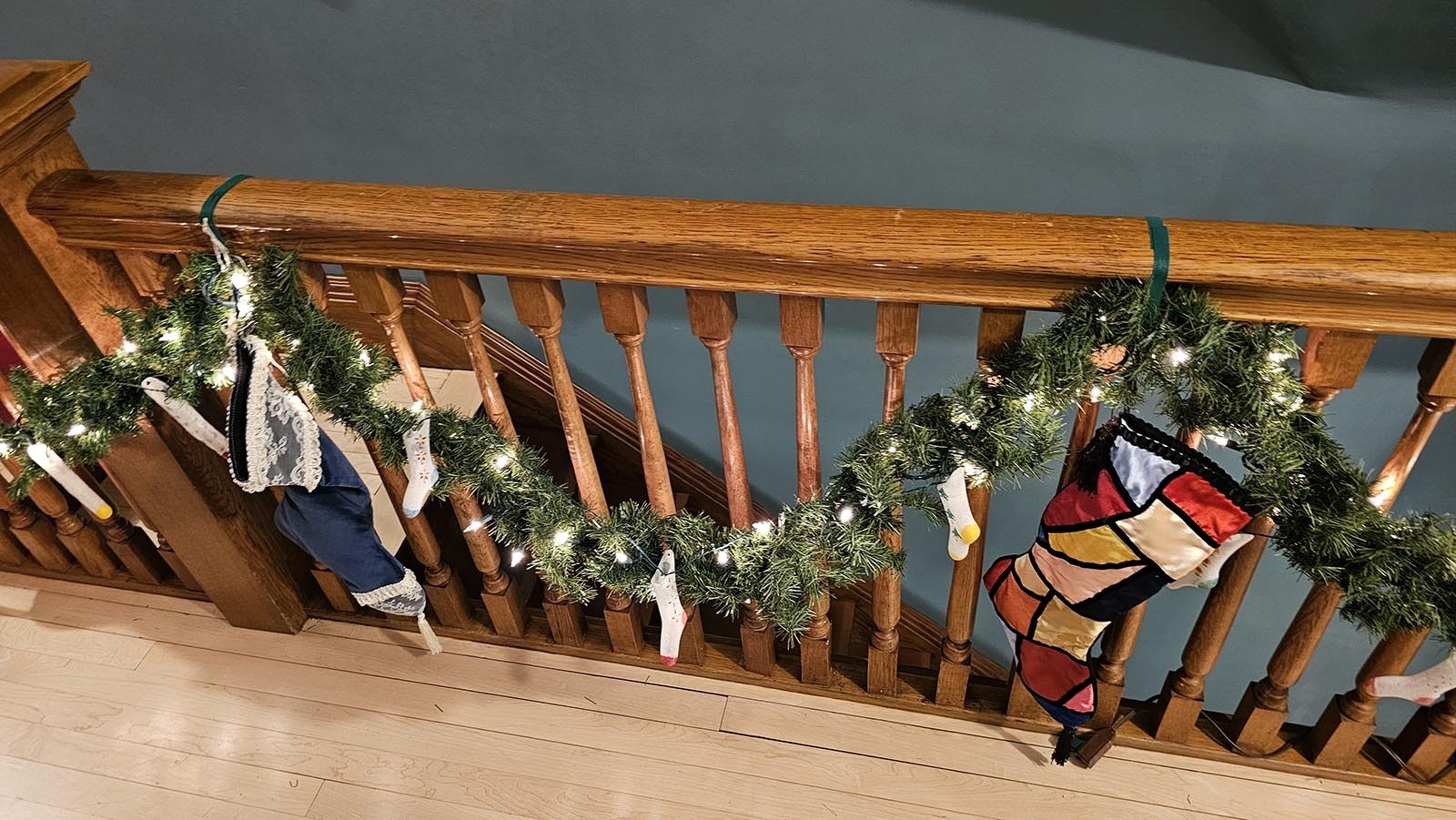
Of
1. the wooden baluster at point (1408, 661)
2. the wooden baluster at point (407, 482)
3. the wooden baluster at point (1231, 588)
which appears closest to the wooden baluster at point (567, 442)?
the wooden baluster at point (407, 482)

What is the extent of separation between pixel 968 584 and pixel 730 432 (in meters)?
0.45

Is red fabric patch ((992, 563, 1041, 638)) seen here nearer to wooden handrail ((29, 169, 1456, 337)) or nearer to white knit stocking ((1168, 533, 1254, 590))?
white knit stocking ((1168, 533, 1254, 590))

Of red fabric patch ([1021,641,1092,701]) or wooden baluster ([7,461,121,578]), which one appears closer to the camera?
red fabric patch ([1021,641,1092,701])

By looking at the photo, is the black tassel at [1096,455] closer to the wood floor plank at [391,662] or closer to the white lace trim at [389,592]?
the wood floor plank at [391,662]

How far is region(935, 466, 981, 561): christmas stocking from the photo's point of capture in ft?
3.70

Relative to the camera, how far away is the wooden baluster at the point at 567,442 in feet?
3.93

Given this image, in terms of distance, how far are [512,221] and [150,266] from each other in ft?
2.02

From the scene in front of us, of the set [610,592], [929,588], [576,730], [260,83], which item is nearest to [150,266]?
[610,592]

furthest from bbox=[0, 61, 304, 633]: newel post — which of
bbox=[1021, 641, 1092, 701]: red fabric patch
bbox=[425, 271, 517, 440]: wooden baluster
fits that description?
bbox=[1021, 641, 1092, 701]: red fabric patch

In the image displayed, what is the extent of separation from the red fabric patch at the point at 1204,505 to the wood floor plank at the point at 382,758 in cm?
86

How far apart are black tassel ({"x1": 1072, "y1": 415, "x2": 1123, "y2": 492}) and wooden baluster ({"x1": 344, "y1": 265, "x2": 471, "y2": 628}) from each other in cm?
92

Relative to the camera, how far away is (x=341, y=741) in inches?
63.1

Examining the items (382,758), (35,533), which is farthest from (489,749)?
(35,533)

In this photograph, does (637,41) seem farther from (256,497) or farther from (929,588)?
(929,588)
